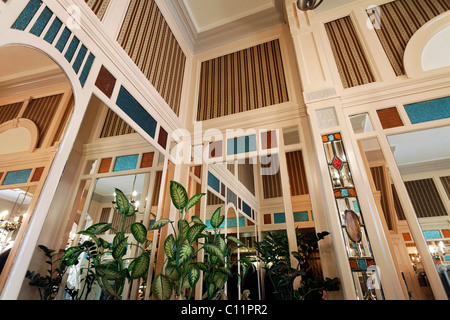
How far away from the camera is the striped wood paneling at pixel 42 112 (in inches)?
58.2

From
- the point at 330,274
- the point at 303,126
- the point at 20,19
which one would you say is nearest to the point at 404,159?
the point at 303,126

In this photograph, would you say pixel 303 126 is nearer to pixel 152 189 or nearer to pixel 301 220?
pixel 301 220

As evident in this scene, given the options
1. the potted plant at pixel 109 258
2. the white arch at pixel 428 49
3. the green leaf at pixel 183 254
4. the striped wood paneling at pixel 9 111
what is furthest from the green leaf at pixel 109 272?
the white arch at pixel 428 49

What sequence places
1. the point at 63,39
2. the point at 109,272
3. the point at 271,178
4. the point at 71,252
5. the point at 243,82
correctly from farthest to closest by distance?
the point at 243,82 → the point at 271,178 → the point at 109,272 → the point at 63,39 → the point at 71,252

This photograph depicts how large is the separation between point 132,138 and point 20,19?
1.27 metres

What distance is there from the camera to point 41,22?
1.61 m

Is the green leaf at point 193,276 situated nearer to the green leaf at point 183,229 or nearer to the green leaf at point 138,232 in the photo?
the green leaf at point 183,229

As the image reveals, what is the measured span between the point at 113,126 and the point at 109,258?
3.82 feet

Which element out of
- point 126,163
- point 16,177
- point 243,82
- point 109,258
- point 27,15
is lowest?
point 109,258

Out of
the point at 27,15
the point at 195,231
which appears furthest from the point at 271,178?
the point at 27,15

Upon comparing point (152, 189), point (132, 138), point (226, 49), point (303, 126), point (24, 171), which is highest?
point (226, 49)

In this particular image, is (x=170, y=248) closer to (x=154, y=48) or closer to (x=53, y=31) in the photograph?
(x=53, y=31)

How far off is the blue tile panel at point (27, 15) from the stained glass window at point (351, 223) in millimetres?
2660
